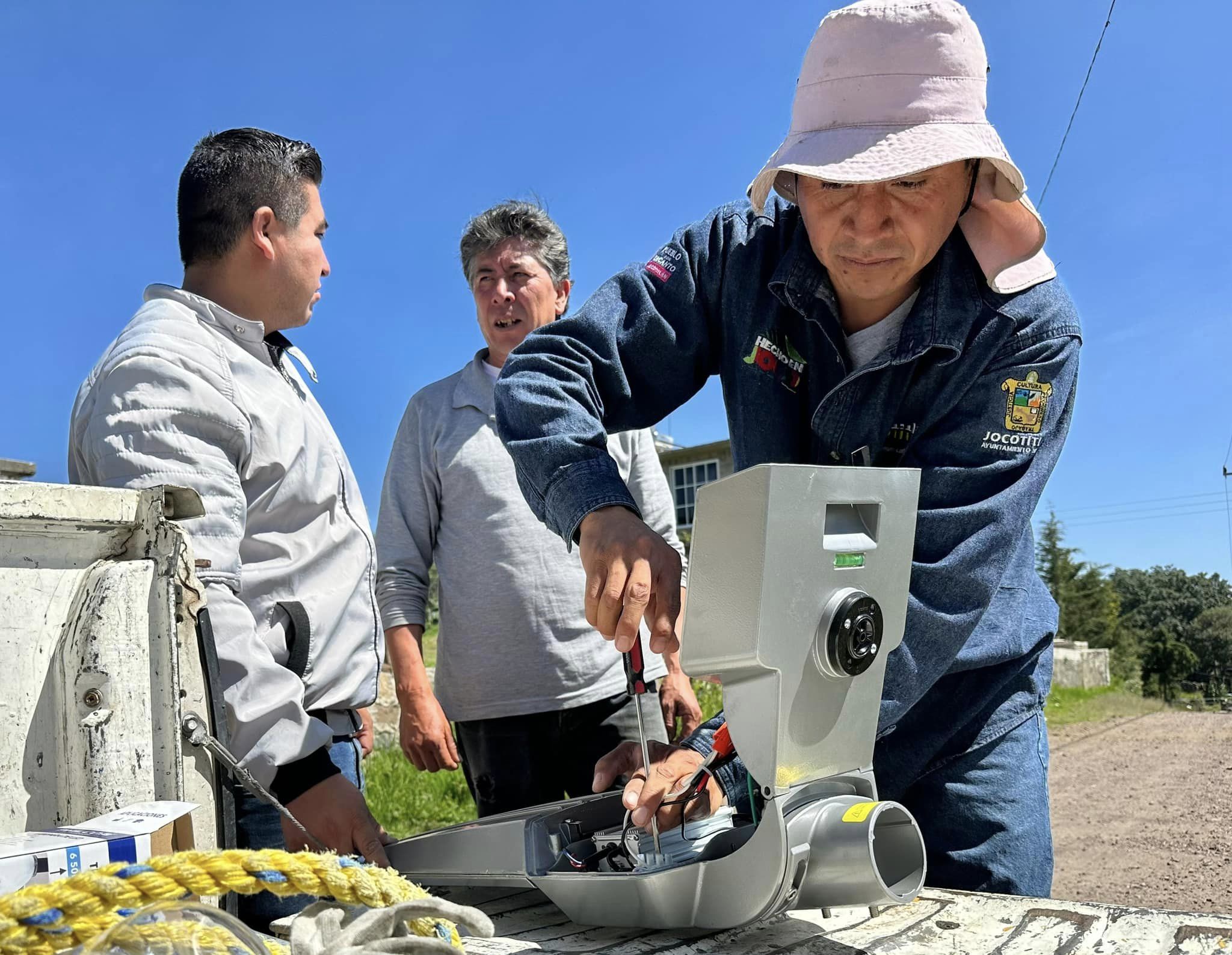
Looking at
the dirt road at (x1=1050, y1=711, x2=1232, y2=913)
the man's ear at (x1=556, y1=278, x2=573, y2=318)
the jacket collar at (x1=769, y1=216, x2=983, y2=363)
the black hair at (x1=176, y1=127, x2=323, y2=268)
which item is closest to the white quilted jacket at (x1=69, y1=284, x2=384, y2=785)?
the black hair at (x1=176, y1=127, x2=323, y2=268)

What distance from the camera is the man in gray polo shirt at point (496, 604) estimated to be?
2840 mm

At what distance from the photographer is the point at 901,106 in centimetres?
149

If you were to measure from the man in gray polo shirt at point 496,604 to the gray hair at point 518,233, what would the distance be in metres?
0.01

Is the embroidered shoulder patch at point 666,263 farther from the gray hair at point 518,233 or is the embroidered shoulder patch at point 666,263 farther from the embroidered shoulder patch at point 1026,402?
the gray hair at point 518,233

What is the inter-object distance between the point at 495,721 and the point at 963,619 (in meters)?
1.73

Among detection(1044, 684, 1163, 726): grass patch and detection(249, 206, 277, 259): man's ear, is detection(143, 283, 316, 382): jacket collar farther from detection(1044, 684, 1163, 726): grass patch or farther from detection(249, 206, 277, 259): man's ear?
detection(1044, 684, 1163, 726): grass patch

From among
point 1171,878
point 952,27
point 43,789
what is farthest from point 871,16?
point 1171,878

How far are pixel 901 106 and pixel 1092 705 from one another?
32.9 feet

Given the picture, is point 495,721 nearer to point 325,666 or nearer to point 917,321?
point 325,666

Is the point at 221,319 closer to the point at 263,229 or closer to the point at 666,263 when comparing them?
the point at 263,229

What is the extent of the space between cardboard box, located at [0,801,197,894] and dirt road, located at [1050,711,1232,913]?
3.57 m

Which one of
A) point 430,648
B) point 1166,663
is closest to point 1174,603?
point 1166,663

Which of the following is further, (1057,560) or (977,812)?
(1057,560)

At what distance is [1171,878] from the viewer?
15.8 feet
